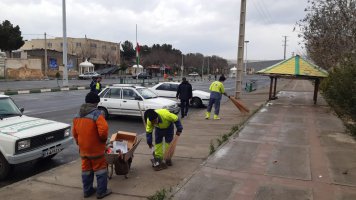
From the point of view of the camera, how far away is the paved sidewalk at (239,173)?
570cm

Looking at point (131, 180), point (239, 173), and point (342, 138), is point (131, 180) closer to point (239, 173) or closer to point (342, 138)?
point (239, 173)

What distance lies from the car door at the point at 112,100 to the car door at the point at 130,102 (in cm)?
15

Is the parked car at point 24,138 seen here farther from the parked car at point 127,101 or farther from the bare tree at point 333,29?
the bare tree at point 333,29

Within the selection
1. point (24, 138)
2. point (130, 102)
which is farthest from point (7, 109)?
point (130, 102)

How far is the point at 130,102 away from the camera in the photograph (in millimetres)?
13469

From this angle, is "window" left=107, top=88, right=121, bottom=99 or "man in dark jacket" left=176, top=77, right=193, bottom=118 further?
"man in dark jacket" left=176, top=77, right=193, bottom=118

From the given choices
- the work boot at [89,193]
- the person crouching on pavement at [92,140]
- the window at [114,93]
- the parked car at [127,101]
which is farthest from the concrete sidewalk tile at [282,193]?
the window at [114,93]

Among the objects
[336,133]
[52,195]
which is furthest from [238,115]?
[52,195]

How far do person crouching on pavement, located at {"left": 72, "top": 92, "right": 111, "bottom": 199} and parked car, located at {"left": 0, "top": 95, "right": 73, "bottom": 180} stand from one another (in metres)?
1.63

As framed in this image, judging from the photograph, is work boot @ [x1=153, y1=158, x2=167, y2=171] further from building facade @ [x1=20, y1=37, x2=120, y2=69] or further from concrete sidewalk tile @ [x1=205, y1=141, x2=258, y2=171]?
building facade @ [x1=20, y1=37, x2=120, y2=69]

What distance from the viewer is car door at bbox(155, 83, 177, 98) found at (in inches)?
725

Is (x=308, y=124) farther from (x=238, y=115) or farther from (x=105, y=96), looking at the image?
(x=105, y=96)

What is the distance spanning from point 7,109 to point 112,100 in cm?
597


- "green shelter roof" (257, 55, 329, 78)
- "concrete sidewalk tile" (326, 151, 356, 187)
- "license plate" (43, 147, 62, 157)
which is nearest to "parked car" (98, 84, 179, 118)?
"license plate" (43, 147, 62, 157)
